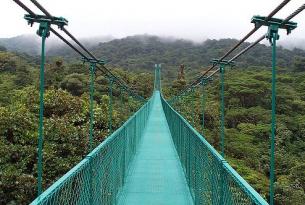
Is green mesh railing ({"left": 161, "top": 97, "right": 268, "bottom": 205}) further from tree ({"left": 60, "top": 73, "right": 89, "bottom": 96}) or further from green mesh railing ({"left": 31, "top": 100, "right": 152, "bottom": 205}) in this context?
tree ({"left": 60, "top": 73, "right": 89, "bottom": 96})

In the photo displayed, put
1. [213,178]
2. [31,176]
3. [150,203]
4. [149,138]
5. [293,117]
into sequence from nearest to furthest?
[213,178], [150,203], [31,176], [149,138], [293,117]

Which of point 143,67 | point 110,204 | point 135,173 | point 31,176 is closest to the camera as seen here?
point 110,204

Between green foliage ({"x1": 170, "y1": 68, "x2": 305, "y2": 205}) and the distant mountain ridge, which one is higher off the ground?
the distant mountain ridge

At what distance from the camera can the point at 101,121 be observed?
1012 centimetres

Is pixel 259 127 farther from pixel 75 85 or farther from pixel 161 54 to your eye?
pixel 161 54

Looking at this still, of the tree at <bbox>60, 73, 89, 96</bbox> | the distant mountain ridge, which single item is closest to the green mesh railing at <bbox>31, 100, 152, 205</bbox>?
the tree at <bbox>60, 73, 89, 96</bbox>

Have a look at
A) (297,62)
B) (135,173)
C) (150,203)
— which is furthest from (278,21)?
(297,62)

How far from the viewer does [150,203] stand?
389 cm

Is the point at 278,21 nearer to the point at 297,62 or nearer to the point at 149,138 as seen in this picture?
the point at 149,138

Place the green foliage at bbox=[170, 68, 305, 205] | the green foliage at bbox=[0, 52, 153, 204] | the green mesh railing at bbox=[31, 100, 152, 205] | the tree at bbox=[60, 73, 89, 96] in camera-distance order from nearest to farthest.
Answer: the green mesh railing at bbox=[31, 100, 152, 205], the green foliage at bbox=[0, 52, 153, 204], the green foliage at bbox=[170, 68, 305, 205], the tree at bbox=[60, 73, 89, 96]

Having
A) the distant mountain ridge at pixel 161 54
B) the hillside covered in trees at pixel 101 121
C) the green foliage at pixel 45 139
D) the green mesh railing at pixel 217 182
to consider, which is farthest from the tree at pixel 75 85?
the distant mountain ridge at pixel 161 54

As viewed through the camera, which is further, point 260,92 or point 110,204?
point 260,92

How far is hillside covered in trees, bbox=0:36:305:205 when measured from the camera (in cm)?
760

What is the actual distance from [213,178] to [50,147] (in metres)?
5.76
